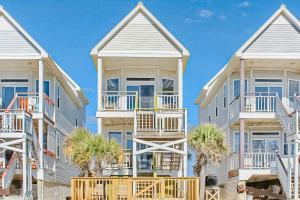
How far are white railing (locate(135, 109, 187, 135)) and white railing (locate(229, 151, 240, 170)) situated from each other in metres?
4.80

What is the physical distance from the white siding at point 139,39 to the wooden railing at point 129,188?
27.6 ft

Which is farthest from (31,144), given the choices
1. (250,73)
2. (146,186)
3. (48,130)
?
(250,73)

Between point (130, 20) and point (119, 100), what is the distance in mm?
4687

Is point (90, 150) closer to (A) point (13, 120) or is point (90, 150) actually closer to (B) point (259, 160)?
(A) point (13, 120)

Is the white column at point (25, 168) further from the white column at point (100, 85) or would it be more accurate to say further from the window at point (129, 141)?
the window at point (129, 141)

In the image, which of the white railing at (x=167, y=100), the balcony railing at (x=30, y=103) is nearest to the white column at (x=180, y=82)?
the white railing at (x=167, y=100)

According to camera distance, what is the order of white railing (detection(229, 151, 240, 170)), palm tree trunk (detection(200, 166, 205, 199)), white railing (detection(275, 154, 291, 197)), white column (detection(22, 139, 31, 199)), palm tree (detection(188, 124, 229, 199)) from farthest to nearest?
white railing (detection(229, 151, 240, 170)) → white railing (detection(275, 154, 291, 197)) → white column (detection(22, 139, 31, 199)) → palm tree (detection(188, 124, 229, 199)) → palm tree trunk (detection(200, 166, 205, 199))

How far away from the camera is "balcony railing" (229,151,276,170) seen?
104 feet

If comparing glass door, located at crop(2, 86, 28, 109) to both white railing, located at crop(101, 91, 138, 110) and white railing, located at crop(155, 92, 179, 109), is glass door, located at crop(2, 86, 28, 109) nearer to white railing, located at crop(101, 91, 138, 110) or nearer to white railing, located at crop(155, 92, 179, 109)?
white railing, located at crop(101, 91, 138, 110)

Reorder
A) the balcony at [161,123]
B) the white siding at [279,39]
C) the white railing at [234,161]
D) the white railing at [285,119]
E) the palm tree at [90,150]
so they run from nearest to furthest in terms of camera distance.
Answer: the palm tree at [90,150] < the white railing at [285,119] < the balcony at [161,123] < the white siding at [279,39] < the white railing at [234,161]

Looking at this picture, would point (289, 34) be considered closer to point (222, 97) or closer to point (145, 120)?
point (222, 97)

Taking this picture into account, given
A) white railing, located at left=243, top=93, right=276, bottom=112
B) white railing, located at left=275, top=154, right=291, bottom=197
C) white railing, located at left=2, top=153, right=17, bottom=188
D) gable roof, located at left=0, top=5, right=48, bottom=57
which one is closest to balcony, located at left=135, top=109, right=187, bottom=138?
white railing, located at left=243, top=93, right=276, bottom=112

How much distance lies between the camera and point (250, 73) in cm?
3453

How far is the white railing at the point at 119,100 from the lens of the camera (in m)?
32.7
